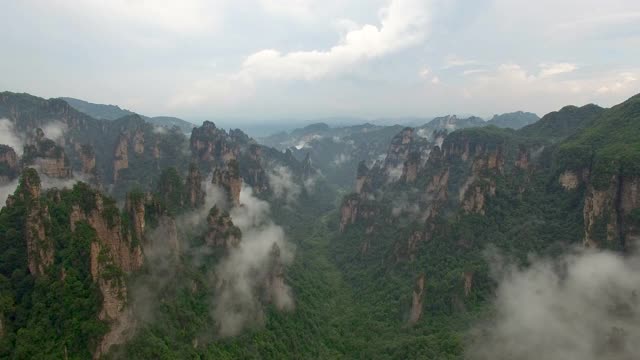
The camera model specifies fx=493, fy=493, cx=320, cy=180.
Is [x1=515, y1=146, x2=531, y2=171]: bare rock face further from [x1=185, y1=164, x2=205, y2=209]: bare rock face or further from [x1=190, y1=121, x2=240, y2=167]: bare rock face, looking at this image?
[x1=190, y1=121, x2=240, y2=167]: bare rock face

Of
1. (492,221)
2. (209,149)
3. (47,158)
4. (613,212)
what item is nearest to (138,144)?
(209,149)

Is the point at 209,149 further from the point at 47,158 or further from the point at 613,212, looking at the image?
the point at 613,212

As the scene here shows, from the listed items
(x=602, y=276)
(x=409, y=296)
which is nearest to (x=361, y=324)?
→ (x=409, y=296)

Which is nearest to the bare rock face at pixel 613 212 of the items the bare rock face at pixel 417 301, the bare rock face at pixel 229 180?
the bare rock face at pixel 417 301

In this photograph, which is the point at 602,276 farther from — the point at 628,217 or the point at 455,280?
the point at 455,280

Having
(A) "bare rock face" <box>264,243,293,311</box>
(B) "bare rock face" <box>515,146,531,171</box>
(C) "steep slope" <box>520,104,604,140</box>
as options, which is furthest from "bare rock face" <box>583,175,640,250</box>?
(C) "steep slope" <box>520,104,604,140</box>

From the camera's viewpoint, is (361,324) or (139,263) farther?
(361,324)

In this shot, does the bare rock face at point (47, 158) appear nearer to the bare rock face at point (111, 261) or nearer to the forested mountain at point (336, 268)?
the forested mountain at point (336, 268)
